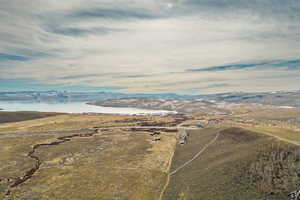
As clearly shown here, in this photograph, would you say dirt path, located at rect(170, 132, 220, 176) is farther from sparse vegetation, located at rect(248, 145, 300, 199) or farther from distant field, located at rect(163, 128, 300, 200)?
sparse vegetation, located at rect(248, 145, 300, 199)

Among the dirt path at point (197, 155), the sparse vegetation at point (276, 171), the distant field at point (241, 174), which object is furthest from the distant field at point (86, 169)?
the sparse vegetation at point (276, 171)

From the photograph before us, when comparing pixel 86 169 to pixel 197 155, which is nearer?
pixel 86 169

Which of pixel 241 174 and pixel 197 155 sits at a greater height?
pixel 241 174

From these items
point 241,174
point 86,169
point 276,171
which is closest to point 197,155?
point 241,174

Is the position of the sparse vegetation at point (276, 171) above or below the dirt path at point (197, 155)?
above

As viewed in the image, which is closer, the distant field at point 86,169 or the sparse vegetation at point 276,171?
the sparse vegetation at point 276,171

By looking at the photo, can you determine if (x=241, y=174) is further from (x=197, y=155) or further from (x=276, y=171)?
(x=197, y=155)

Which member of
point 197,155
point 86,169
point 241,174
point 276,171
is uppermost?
point 276,171

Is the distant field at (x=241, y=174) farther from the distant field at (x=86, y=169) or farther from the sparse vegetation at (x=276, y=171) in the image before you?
the distant field at (x=86, y=169)

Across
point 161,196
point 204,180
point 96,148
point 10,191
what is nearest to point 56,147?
point 96,148
